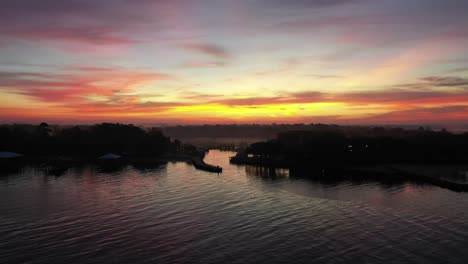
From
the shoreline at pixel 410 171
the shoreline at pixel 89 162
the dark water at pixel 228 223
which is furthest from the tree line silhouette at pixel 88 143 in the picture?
the dark water at pixel 228 223

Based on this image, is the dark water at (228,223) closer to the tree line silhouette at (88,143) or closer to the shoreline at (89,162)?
the shoreline at (89,162)

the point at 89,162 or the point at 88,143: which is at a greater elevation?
the point at 88,143

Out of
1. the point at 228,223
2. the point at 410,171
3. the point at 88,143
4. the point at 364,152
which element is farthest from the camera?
the point at 88,143

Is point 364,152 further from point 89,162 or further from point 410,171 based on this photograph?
point 89,162

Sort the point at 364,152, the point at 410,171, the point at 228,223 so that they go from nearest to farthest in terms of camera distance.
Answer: the point at 228,223
the point at 410,171
the point at 364,152

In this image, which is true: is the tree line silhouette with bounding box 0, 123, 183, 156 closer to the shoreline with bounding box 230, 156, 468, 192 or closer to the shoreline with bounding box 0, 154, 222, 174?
the shoreline with bounding box 0, 154, 222, 174

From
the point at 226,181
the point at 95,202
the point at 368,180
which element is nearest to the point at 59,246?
the point at 95,202

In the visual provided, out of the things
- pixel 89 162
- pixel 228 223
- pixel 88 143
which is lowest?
pixel 228 223

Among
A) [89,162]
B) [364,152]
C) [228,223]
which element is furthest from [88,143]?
[228,223]

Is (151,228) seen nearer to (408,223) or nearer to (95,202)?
(95,202)
